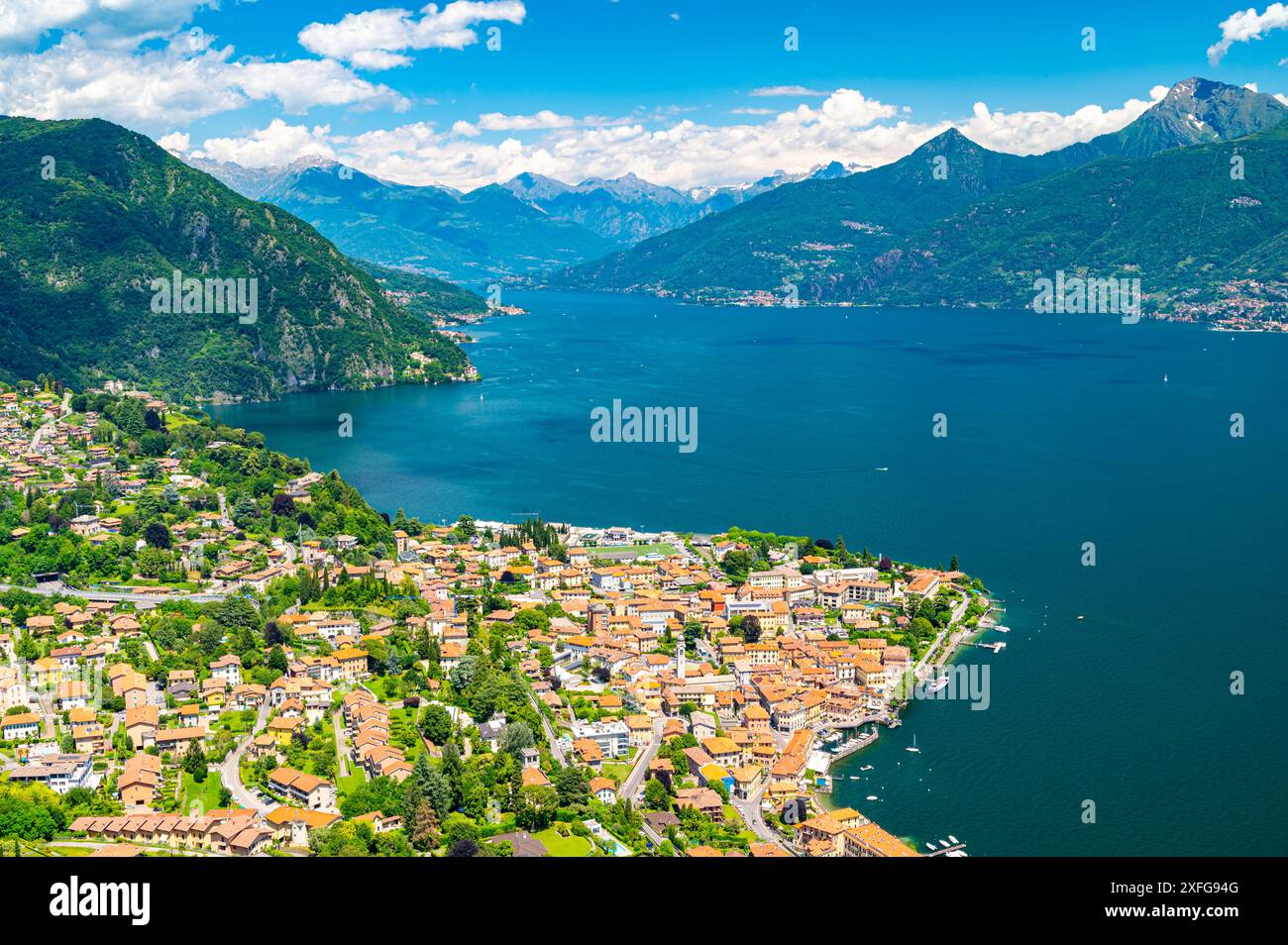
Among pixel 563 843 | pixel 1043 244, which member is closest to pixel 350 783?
pixel 563 843

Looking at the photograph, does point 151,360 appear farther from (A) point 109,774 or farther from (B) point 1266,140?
(B) point 1266,140

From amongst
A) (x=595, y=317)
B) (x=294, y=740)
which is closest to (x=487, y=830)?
(x=294, y=740)

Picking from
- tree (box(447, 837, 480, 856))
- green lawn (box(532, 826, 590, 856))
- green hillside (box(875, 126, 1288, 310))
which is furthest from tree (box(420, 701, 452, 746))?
green hillside (box(875, 126, 1288, 310))

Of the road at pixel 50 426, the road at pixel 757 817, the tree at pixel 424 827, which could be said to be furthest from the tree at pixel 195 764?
the road at pixel 50 426

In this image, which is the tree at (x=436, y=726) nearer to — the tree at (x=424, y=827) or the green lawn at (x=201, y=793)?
the tree at (x=424, y=827)

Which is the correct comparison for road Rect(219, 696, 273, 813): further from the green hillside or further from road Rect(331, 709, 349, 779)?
the green hillside

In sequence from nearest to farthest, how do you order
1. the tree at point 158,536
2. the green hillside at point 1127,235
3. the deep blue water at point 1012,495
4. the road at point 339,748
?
the road at point 339,748, the deep blue water at point 1012,495, the tree at point 158,536, the green hillside at point 1127,235
